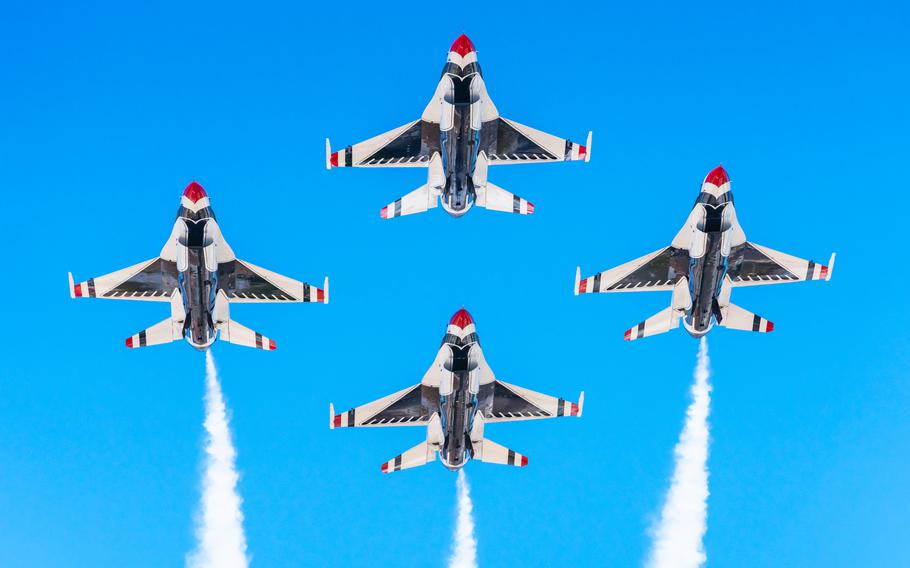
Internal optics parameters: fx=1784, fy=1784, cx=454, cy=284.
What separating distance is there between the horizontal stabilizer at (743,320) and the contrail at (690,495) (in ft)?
15.8

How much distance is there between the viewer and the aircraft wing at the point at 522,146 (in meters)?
98.6

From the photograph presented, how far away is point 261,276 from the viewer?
96062mm

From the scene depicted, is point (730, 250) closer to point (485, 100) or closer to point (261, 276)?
point (485, 100)

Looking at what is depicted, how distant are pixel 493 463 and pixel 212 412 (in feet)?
55.0

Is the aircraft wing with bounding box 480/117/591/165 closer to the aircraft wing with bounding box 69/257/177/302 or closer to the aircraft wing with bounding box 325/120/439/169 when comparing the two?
the aircraft wing with bounding box 325/120/439/169

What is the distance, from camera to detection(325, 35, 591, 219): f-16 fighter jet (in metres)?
94.0

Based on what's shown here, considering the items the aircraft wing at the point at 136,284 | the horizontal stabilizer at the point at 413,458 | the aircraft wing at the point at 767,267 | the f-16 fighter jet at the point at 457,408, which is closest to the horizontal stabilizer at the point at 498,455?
the f-16 fighter jet at the point at 457,408

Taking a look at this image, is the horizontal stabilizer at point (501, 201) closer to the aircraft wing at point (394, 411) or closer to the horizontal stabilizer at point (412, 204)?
the horizontal stabilizer at point (412, 204)

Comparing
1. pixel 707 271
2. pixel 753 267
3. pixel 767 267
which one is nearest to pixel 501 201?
pixel 707 271

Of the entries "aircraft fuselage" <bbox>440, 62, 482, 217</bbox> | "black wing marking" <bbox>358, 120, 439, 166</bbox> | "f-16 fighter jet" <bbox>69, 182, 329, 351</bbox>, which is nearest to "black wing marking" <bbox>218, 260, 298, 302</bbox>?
"f-16 fighter jet" <bbox>69, 182, 329, 351</bbox>

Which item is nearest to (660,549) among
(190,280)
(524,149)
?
(524,149)

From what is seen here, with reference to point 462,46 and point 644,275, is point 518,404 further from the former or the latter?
point 462,46

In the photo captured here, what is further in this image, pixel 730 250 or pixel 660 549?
pixel 660 549

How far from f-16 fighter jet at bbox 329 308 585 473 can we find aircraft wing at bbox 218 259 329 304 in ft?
20.8
